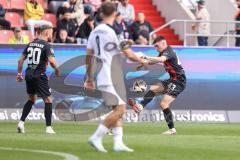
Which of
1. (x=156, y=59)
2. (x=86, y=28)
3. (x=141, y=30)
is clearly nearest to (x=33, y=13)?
(x=86, y=28)

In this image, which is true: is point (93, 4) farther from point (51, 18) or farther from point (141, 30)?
point (141, 30)

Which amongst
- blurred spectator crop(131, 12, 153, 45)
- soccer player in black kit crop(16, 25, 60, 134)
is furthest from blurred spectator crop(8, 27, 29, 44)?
soccer player in black kit crop(16, 25, 60, 134)

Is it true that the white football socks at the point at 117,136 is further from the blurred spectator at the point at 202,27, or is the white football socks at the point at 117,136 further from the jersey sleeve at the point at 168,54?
the blurred spectator at the point at 202,27

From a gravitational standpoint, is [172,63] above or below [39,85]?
above

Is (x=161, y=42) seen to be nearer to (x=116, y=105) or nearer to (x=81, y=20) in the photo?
(x=116, y=105)

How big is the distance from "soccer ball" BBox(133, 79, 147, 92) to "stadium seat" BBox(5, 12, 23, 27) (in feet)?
16.1

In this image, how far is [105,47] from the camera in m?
12.9

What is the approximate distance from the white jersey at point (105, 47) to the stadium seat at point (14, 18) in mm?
14305

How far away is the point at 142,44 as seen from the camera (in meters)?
26.5

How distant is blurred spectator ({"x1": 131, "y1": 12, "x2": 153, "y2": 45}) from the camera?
26734 millimetres

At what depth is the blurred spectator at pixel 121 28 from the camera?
86.6 ft

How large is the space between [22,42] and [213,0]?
31.7 ft

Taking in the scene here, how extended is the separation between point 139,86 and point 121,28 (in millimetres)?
2718

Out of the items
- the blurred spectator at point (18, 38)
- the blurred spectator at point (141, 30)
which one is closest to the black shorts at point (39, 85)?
the blurred spectator at point (18, 38)
